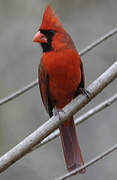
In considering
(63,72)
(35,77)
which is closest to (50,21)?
(63,72)

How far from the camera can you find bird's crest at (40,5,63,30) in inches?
150

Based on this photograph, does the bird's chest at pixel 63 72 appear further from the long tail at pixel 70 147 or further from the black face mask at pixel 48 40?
the long tail at pixel 70 147

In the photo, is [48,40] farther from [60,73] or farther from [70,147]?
[70,147]

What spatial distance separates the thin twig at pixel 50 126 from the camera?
305 centimetres

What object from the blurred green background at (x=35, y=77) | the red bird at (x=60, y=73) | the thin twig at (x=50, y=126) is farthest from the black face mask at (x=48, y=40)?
the blurred green background at (x=35, y=77)

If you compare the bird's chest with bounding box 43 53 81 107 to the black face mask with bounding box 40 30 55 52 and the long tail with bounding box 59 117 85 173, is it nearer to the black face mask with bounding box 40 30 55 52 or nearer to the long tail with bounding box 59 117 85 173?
the black face mask with bounding box 40 30 55 52

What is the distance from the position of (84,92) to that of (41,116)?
273 cm

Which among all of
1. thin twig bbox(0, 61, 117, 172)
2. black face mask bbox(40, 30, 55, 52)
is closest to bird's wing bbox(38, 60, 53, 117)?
black face mask bbox(40, 30, 55, 52)

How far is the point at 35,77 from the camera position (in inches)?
244

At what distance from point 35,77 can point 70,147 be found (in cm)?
245

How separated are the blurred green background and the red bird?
1966mm

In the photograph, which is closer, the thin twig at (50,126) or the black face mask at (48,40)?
the thin twig at (50,126)

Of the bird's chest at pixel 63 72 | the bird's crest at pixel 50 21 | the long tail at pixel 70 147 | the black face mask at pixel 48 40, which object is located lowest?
the long tail at pixel 70 147

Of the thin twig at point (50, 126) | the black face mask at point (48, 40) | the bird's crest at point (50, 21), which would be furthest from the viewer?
the black face mask at point (48, 40)
